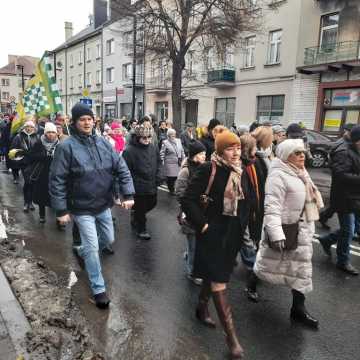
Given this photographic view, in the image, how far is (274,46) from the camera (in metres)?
21.4

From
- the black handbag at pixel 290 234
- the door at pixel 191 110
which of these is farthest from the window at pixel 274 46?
the black handbag at pixel 290 234

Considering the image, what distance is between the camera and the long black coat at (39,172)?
599cm

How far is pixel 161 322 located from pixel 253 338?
32.1 inches

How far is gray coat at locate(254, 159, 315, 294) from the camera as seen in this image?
3111mm

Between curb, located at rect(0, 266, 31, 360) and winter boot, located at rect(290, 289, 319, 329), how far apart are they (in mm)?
2271

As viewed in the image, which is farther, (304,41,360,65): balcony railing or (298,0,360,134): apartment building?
(298,0,360,134): apartment building

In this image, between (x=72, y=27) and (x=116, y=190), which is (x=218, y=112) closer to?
(x=116, y=190)

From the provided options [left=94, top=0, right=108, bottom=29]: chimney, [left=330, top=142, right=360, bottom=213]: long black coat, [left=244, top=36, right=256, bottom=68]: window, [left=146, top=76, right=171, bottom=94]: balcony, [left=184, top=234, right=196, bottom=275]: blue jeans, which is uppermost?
[left=94, top=0, right=108, bottom=29]: chimney

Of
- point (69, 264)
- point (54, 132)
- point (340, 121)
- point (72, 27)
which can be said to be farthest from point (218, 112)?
point (72, 27)

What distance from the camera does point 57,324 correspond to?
308cm

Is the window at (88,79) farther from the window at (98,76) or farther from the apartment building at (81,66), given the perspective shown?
the window at (98,76)

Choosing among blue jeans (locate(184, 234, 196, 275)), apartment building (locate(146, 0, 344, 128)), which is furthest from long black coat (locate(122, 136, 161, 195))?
apartment building (locate(146, 0, 344, 128))

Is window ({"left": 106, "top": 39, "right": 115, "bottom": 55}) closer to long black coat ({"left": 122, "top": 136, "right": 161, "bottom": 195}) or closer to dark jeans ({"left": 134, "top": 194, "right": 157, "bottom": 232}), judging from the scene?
long black coat ({"left": 122, "top": 136, "right": 161, "bottom": 195})

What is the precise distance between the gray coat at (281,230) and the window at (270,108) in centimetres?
1861
